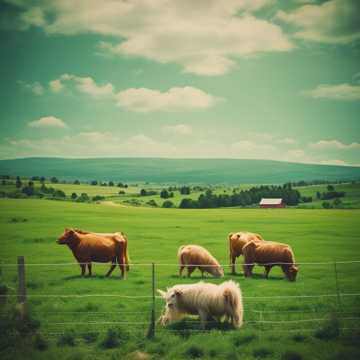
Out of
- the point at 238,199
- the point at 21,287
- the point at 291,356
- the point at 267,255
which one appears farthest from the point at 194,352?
the point at 238,199

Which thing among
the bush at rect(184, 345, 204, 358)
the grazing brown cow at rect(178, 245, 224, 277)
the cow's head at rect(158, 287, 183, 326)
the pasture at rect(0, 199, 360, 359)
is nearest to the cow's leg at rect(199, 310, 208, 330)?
the pasture at rect(0, 199, 360, 359)

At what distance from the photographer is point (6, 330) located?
34.9 feet

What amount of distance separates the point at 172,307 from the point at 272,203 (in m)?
93.0

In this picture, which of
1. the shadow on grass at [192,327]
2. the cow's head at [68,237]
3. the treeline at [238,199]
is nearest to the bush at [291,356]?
the shadow on grass at [192,327]

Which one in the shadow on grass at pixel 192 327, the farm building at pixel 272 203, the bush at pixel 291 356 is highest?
the bush at pixel 291 356

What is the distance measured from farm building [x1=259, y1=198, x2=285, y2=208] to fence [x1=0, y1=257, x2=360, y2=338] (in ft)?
268

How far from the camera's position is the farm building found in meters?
101

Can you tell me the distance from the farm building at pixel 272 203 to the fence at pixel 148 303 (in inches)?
3217

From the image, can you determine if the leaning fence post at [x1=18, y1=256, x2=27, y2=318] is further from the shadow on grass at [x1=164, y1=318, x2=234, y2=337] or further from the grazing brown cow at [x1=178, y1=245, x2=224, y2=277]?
the grazing brown cow at [x1=178, y1=245, x2=224, y2=277]

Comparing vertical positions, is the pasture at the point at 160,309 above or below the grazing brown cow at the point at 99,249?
below

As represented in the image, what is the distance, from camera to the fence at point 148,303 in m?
11.5

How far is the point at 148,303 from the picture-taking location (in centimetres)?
1400

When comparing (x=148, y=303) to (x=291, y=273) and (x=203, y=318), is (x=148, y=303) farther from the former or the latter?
(x=291, y=273)

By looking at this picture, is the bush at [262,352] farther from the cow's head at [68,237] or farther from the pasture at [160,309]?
the cow's head at [68,237]
